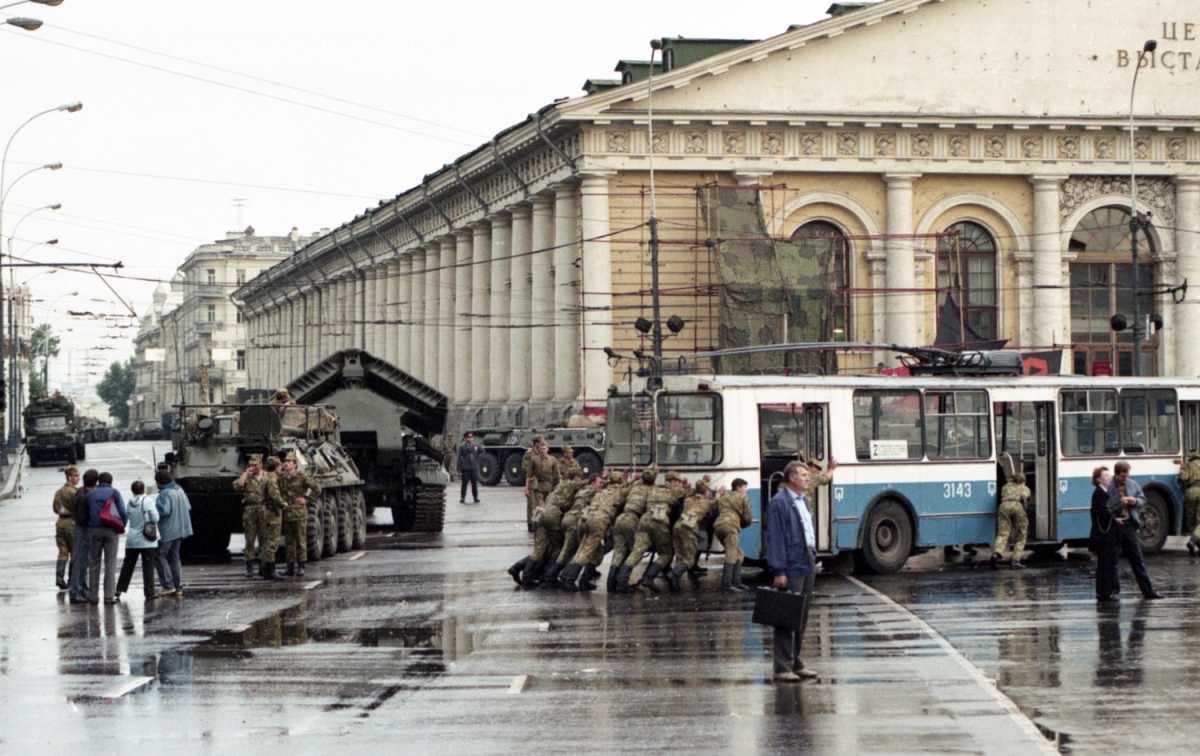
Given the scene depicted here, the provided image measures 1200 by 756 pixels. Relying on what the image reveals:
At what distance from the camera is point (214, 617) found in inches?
756

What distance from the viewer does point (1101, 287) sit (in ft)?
188

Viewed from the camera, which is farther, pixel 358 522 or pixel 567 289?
pixel 567 289

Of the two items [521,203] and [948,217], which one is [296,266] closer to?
[521,203]

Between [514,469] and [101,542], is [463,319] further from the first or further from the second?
[101,542]

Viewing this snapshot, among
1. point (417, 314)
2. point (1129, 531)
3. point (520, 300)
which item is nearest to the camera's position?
point (1129, 531)

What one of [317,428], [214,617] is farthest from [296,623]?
[317,428]

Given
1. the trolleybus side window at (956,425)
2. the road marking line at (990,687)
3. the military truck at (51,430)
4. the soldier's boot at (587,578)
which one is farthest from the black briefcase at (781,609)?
the military truck at (51,430)

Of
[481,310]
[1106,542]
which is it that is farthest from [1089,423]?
[481,310]

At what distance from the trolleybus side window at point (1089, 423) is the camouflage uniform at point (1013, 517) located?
1.47 meters

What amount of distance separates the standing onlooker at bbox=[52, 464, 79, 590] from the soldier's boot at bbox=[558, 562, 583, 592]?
5.85 m

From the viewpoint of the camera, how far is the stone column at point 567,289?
5491 cm

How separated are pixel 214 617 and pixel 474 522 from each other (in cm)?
1789

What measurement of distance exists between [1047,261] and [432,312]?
84.5 ft

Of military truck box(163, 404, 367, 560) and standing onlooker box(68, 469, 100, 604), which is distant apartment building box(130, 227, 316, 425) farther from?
standing onlooker box(68, 469, 100, 604)
